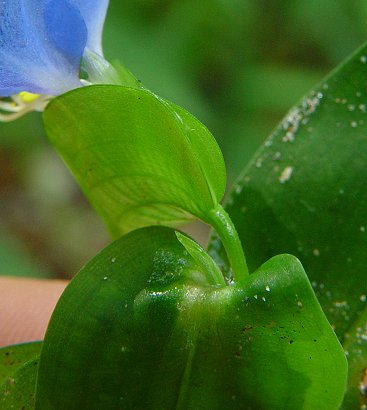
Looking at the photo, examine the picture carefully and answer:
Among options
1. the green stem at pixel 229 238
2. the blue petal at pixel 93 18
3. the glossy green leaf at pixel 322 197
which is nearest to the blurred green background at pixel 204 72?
the glossy green leaf at pixel 322 197

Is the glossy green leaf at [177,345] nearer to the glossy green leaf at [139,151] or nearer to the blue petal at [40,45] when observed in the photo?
the glossy green leaf at [139,151]

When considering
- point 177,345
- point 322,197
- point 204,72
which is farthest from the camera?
point 204,72

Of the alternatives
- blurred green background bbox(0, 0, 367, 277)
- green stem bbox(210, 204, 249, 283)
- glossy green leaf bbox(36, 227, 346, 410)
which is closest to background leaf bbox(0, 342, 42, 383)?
glossy green leaf bbox(36, 227, 346, 410)

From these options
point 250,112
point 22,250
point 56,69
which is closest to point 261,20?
point 250,112

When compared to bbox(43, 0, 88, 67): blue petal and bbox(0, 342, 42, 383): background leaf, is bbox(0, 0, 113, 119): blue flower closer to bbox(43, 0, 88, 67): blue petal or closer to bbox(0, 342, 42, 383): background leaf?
bbox(43, 0, 88, 67): blue petal

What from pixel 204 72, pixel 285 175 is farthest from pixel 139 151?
pixel 204 72

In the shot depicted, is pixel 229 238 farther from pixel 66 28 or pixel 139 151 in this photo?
pixel 66 28

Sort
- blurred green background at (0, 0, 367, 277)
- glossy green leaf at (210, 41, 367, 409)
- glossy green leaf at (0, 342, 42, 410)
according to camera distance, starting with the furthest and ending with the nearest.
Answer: blurred green background at (0, 0, 367, 277)
glossy green leaf at (210, 41, 367, 409)
glossy green leaf at (0, 342, 42, 410)
